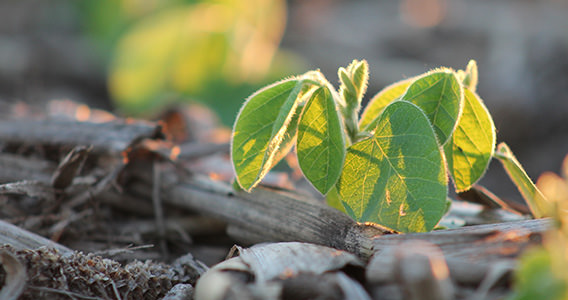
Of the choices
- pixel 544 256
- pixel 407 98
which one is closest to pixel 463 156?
pixel 407 98

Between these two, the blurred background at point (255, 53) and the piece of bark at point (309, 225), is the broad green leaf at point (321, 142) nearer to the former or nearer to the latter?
the piece of bark at point (309, 225)

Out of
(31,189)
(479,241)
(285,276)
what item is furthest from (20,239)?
(479,241)

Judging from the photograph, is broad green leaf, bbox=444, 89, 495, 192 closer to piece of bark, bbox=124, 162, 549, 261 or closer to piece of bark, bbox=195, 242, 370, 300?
piece of bark, bbox=124, 162, 549, 261

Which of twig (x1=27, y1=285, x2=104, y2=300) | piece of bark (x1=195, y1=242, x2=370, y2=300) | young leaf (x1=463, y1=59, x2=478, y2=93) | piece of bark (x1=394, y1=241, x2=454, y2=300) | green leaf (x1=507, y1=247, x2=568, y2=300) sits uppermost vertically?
young leaf (x1=463, y1=59, x2=478, y2=93)

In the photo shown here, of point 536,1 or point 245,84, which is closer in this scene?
point 245,84

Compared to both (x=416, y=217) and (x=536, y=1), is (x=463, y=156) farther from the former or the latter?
(x=536, y=1)

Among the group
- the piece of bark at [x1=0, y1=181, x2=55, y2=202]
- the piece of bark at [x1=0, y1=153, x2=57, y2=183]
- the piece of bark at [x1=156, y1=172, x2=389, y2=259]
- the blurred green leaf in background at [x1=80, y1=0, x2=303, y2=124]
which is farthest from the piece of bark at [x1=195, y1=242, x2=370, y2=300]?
the blurred green leaf in background at [x1=80, y1=0, x2=303, y2=124]

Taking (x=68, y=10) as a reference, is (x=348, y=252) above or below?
below
